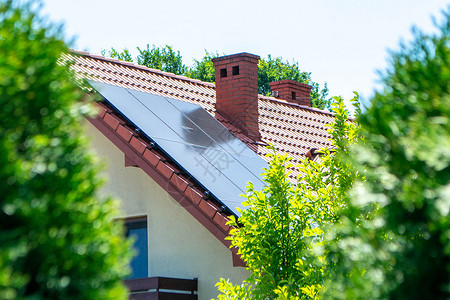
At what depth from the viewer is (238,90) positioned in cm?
1448

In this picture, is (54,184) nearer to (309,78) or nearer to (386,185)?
(386,185)

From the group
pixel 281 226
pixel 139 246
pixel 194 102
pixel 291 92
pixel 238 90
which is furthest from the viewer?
pixel 291 92

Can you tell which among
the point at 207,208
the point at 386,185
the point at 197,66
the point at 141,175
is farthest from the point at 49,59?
the point at 197,66

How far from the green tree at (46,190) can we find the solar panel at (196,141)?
6811 millimetres

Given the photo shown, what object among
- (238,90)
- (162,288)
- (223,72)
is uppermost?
(223,72)

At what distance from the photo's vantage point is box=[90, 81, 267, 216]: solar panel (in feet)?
34.6

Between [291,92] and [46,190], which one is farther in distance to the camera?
[291,92]

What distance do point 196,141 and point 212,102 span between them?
11.6 feet

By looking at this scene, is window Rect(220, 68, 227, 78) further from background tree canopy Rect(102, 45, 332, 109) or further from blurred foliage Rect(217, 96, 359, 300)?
background tree canopy Rect(102, 45, 332, 109)

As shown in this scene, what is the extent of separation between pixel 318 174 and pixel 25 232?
18.3 ft

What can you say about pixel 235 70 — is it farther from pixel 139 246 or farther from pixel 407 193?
pixel 407 193

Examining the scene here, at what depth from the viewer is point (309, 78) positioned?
1863 inches

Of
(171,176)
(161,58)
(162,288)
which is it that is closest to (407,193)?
(162,288)

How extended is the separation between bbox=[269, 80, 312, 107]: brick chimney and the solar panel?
7.08 m
